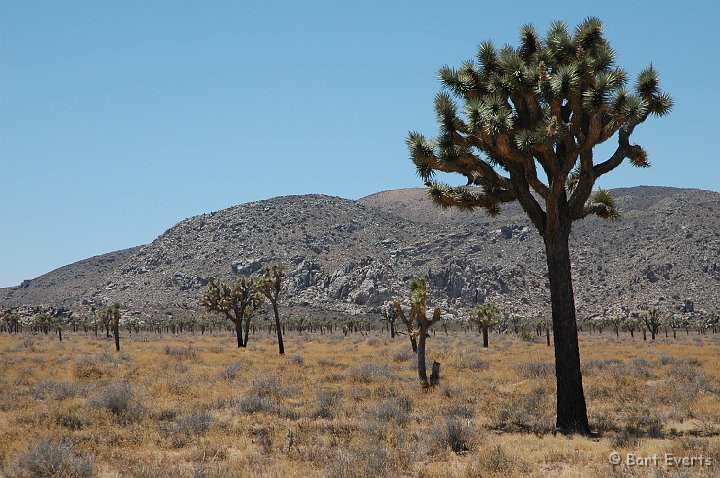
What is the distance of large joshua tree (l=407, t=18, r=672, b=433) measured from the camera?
12.1m

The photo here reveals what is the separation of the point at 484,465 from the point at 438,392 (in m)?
8.96

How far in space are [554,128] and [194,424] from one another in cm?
969

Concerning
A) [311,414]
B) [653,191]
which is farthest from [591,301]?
[311,414]

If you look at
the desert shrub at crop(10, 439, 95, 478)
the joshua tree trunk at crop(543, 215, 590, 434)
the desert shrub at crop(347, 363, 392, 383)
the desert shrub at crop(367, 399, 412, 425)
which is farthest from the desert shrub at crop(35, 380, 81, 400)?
the joshua tree trunk at crop(543, 215, 590, 434)

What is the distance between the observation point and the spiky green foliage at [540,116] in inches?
473

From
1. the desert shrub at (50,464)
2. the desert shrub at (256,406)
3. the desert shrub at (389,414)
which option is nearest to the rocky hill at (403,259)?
the desert shrub at (389,414)

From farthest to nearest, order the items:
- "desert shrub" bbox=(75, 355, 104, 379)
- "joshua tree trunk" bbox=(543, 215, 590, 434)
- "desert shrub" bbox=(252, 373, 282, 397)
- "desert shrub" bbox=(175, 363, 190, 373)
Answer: "desert shrub" bbox=(175, 363, 190, 373) → "desert shrub" bbox=(75, 355, 104, 379) → "desert shrub" bbox=(252, 373, 282, 397) → "joshua tree trunk" bbox=(543, 215, 590, 434)

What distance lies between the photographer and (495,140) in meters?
12.4

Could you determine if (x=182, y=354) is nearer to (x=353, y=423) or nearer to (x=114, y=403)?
(x=114, y=403)

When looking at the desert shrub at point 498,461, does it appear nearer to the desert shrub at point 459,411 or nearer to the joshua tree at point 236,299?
the desert shrub at point 459,411

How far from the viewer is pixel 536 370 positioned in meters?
22.8

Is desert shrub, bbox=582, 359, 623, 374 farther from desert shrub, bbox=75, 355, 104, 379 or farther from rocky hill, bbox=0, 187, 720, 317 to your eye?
rocky hill, bbox=0, 187, 720, 317

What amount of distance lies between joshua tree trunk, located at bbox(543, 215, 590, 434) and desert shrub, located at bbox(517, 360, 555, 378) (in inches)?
382

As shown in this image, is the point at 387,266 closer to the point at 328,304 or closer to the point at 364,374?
the point at 328,304
